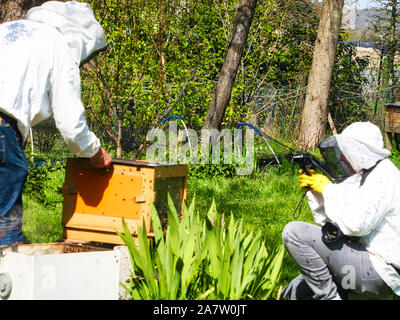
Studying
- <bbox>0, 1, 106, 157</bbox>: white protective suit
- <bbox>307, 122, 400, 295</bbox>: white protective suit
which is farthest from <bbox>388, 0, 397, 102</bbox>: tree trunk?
<bbox>0, 1, 106, 157</bbox>: white protective suit

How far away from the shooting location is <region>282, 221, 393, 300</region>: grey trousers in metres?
2.97

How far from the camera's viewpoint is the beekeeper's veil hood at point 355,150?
118 inches

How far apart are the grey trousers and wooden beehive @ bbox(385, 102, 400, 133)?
7.13m

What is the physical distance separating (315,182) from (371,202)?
0.40m

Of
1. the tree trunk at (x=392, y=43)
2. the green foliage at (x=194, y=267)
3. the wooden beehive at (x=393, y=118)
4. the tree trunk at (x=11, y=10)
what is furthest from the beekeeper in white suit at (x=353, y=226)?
the tree trunk at (x=392, y=43)

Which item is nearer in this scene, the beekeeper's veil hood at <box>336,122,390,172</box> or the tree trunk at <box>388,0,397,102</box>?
the beekeeper's veil hood at <box>336,122,390,172</box>

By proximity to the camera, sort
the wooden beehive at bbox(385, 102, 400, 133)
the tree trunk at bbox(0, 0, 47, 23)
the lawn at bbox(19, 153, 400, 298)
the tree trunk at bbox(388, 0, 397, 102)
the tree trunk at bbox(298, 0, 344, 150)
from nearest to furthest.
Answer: the tree trunk at bbox(0, 0, 47, 23) → the lawn at bbox(19, 153, 400, 298) → the tree trunk at bbox(298, 0, 344, 150) → the wooden beehive at bbox(385, 102, 400, 133) → the tree trunk at bbox(388, 0, 397, 102)

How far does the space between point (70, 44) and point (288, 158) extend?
17.6 ft

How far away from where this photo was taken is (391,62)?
12.9m

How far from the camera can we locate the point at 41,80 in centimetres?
311

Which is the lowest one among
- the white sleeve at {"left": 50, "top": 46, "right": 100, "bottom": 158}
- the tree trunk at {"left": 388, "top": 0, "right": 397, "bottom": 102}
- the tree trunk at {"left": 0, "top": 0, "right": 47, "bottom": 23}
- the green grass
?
the green grass

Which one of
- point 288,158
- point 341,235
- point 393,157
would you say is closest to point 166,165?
point 341,235

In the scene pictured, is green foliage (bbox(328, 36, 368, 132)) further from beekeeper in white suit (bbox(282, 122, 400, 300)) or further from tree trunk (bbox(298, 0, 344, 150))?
beekeeper in white suit (bbox(282, 122, 400, 300))

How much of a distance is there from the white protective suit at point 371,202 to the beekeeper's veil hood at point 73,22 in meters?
1.64
